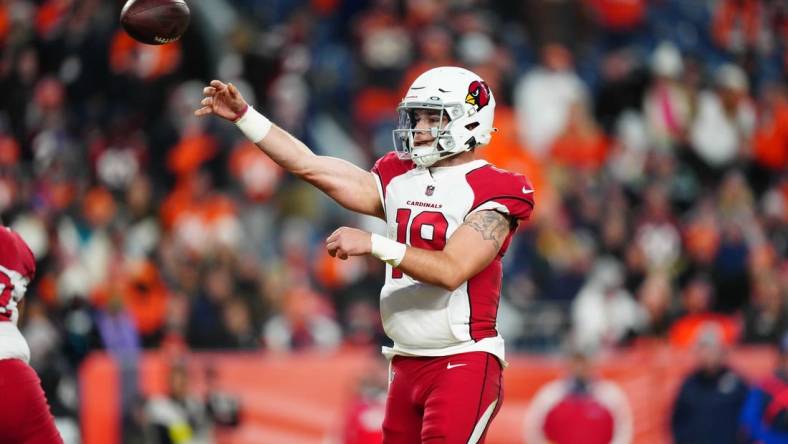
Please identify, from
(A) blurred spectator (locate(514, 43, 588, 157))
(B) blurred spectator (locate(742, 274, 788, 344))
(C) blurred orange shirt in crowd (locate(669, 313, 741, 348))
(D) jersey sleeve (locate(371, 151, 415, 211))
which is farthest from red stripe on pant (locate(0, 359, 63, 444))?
(A) blurred spectator (locate(514, 43, 588, 157))

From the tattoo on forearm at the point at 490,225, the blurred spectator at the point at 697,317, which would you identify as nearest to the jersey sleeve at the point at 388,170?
the tattoo on forearm at the point at 490,225

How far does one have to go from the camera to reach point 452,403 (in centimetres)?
494

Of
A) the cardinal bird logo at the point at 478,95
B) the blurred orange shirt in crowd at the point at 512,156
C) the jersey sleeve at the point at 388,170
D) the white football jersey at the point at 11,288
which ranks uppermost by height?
the blurred orange shirt in crowd at the point at 512,156

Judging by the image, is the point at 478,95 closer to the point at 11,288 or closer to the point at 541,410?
the point at 11,288

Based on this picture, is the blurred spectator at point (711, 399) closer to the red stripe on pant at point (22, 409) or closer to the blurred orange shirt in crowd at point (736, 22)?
the red stripe on pant at point (22, 409)

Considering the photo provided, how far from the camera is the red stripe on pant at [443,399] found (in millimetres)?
4918

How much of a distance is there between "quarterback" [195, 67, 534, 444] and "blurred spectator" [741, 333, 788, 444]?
166 inches

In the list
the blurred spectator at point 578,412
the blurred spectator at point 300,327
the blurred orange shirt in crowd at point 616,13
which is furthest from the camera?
the blurred orange shirt in crowd at point 616,13

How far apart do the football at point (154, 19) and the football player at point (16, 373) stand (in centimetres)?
95

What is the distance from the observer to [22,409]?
4859 mm

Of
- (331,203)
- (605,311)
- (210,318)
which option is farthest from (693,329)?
(210,318)

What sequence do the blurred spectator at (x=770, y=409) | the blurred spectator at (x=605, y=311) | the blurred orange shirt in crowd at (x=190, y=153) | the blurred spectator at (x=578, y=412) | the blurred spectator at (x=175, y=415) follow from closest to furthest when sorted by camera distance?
the blurred spectator at (x=770, y=409) → the blurred spectator at (x=175, y=415) → the blurred spectator at (x=578, y=412) → the blurred spectator at (x=605, y=311) → the blurred orange shirt in crowd at (x=190, y=153)

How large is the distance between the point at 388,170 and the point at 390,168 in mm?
12

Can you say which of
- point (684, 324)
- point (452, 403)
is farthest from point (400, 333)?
point (684, 324)
